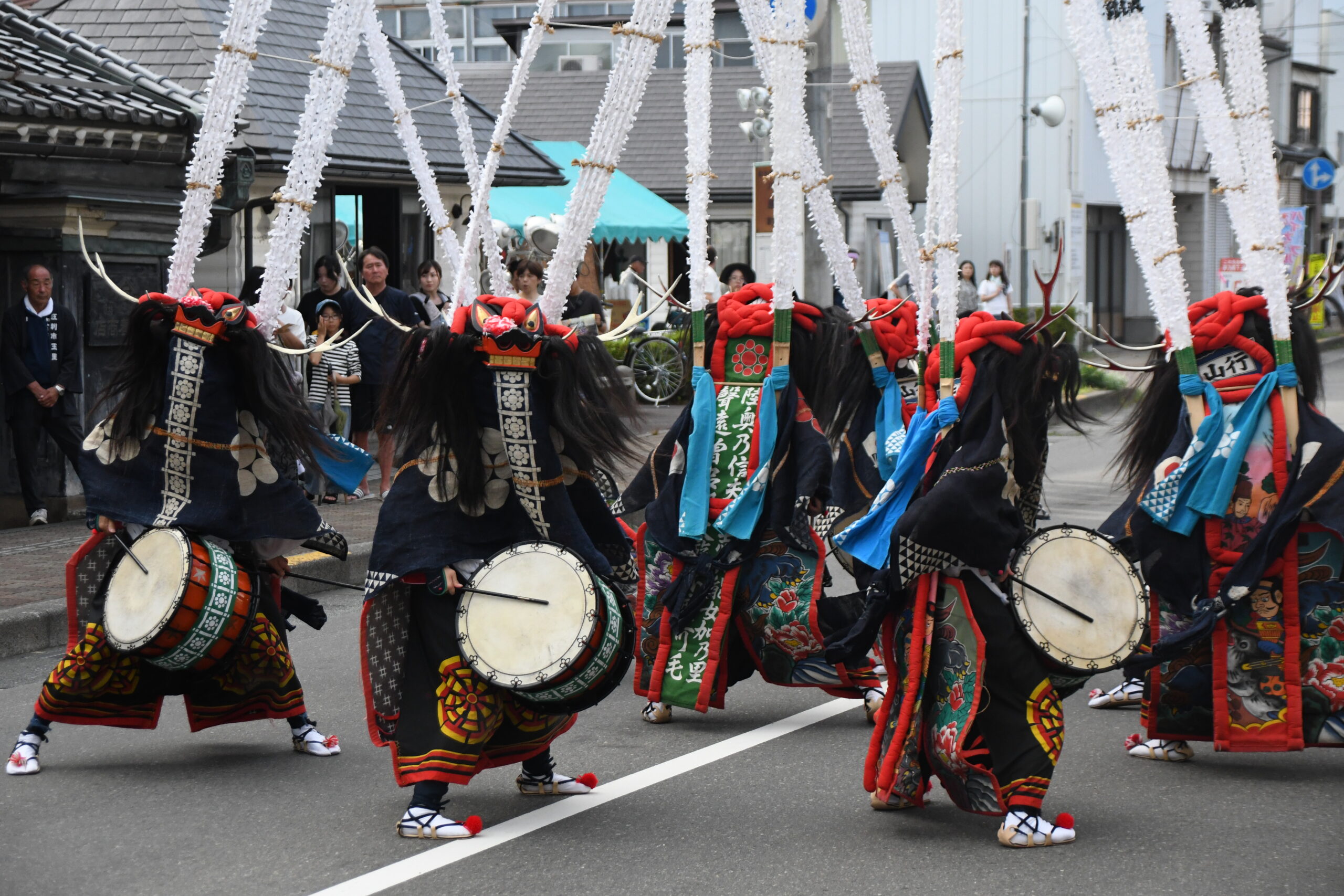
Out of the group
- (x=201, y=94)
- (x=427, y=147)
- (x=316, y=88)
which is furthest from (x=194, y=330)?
(x=427, y=147)

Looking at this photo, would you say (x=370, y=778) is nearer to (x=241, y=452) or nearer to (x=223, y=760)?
(x=223, y=760)

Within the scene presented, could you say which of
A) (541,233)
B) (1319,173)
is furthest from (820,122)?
(1319,173)

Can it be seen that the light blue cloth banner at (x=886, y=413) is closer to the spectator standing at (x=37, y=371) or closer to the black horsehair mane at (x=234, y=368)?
the black horsehair mane at (x=234, y=368)

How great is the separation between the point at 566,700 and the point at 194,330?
1.80m

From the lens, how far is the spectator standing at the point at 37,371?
947 cm

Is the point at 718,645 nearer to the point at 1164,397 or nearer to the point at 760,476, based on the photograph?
the point at 760,476

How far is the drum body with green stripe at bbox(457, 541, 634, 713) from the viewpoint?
4.34 meters

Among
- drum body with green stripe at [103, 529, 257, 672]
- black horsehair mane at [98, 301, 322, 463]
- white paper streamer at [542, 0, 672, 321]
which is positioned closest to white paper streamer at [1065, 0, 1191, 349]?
white paper streamer at [542, 0, 672, 321]

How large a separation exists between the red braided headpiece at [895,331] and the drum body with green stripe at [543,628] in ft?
7.05

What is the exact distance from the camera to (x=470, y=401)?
4.61 m

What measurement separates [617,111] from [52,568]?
4708 mm

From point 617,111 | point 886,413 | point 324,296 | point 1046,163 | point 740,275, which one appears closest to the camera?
point 617,111

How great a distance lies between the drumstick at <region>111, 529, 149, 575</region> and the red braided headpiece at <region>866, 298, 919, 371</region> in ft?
9.19

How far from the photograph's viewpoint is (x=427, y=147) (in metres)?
14.8
